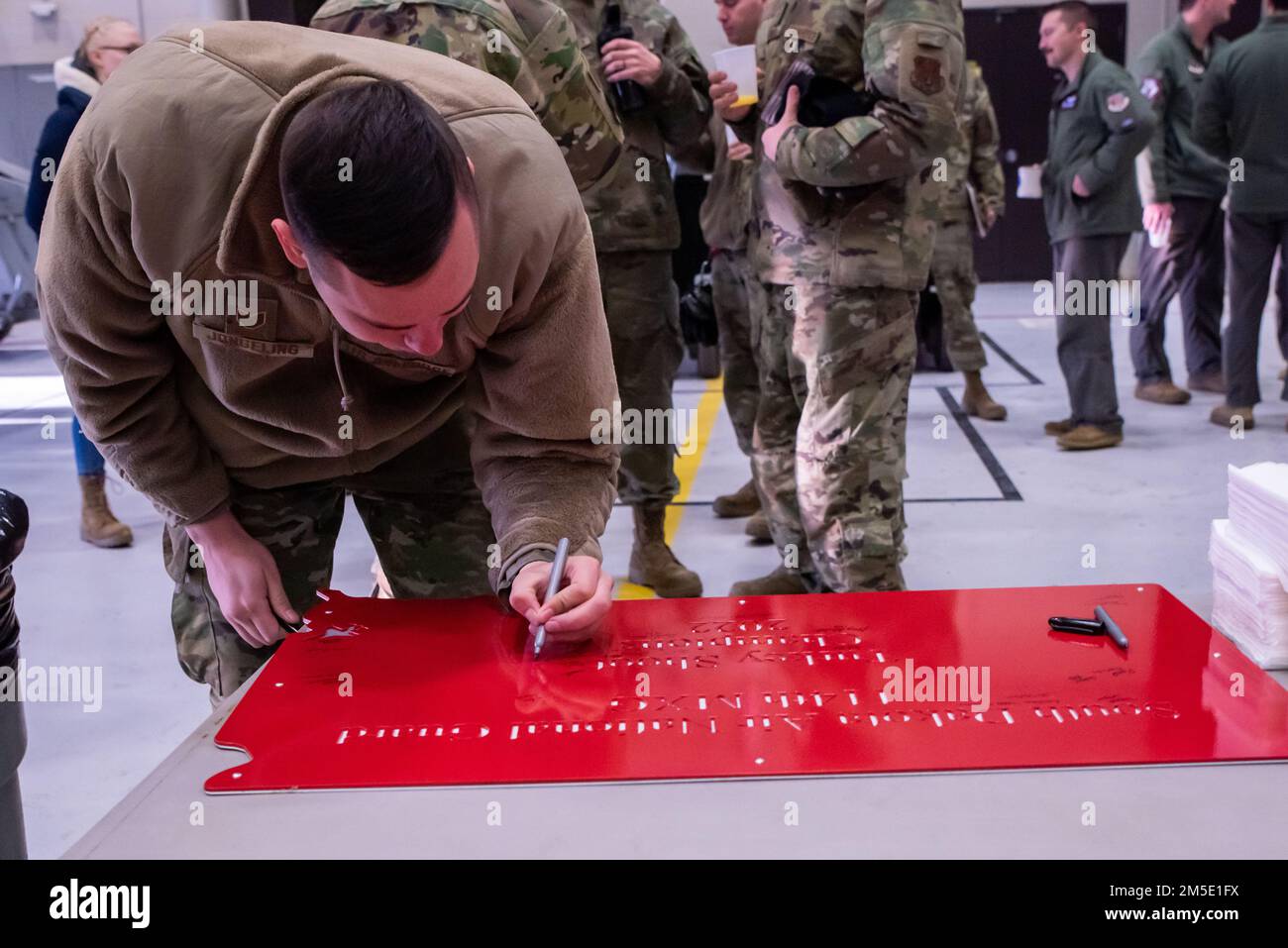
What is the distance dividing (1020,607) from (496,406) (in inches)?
25.8

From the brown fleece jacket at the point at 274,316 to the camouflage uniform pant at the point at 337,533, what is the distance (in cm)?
8

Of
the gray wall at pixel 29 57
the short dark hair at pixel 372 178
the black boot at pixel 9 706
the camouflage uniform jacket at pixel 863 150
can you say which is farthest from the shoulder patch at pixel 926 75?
the gray wall at pixel 29 57

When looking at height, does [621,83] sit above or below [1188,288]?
above

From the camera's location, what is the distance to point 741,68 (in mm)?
2639

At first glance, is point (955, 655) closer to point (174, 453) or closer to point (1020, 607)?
point (1020, 607)

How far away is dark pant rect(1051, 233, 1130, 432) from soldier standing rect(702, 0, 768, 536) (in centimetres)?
167

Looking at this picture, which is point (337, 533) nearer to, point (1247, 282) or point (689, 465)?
point (689, 465)

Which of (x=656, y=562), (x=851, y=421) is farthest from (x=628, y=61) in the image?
(x=656, y=562)

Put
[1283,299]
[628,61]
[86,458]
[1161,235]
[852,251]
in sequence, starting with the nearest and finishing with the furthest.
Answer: [852,251] → [628,61] → [86,458] → [1283,299] → [1161,235]

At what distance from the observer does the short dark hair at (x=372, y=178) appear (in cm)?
102

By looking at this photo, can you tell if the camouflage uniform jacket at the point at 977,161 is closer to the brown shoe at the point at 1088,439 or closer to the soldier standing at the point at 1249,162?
the soldier standing at the point at 1249,162

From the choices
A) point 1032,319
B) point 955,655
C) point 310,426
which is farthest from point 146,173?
point 1032,319

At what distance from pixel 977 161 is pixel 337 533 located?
13.4 feet
